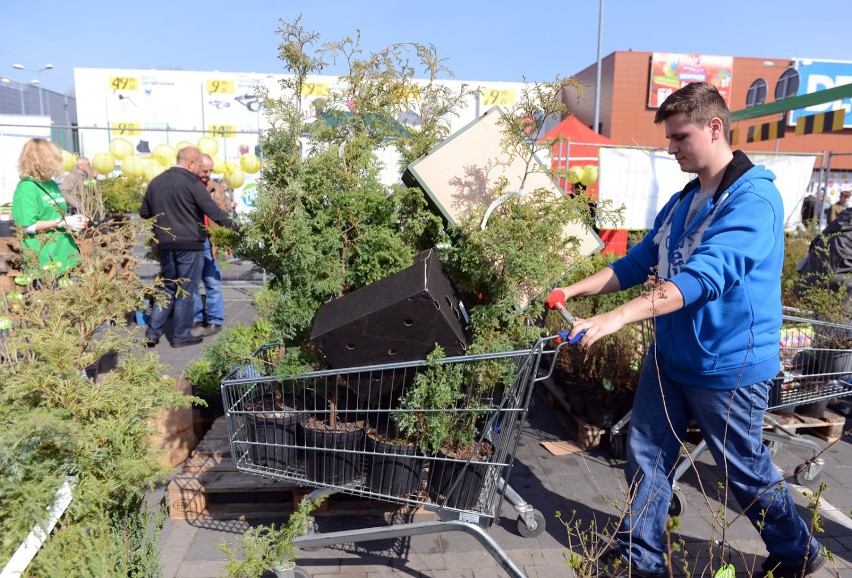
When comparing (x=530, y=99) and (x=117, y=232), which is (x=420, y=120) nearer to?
(x=530, y=99)

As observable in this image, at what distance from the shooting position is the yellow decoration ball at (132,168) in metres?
10.8

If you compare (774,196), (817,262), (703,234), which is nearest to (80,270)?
(703,234)

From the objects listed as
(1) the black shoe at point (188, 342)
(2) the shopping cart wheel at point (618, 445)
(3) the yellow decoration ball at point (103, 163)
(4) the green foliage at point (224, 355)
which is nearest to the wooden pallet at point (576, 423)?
(2) the shopping cart wheel at point (618, 445)

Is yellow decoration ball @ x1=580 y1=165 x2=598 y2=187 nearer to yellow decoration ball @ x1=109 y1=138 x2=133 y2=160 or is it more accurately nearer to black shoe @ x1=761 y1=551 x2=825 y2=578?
black shoe @ x1=761 y1=551 x2=825 y2=578

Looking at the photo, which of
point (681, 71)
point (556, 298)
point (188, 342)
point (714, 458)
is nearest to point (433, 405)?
point (556, 298)

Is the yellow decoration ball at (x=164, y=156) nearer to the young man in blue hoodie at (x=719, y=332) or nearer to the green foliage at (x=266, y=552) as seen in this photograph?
Answer: the young man in blue hoodie at (x=719, y=332)

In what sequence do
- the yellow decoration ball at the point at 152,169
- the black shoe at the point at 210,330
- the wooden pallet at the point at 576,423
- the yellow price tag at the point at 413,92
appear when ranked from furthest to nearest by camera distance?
the yellow decoration ball at the point at 152,169, the black shoe at the point at 210,330, the wooden pallet at the point at 576,423, the yellow price tag at the point at 413,92

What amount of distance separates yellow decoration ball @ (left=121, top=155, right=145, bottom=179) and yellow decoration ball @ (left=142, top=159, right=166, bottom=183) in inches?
2.9

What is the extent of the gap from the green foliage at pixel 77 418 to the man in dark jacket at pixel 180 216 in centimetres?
368

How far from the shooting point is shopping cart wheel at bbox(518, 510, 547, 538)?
302 cm

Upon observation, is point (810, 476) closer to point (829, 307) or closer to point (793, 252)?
point (829, 307)

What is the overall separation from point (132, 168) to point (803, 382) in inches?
439

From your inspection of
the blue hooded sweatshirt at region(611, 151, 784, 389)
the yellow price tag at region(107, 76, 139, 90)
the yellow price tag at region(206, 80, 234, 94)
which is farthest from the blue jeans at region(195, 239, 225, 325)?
the yellow price tag at region(107, 76, 139, 90)

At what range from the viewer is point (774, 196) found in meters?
2.28
